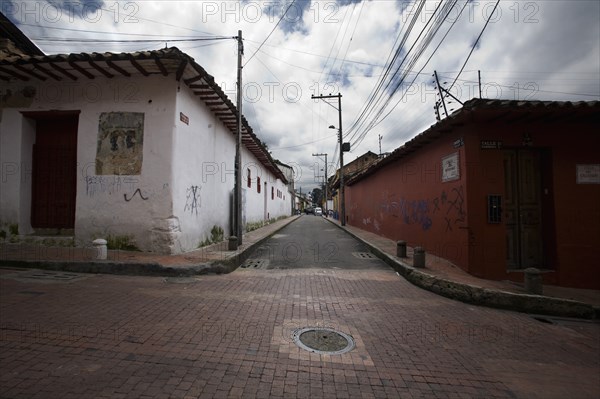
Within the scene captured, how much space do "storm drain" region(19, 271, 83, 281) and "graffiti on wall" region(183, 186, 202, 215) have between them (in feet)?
8.87

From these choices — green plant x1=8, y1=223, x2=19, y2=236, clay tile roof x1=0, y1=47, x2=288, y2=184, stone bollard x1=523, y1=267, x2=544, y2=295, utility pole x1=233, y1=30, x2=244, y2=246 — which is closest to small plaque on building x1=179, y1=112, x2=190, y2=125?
clay tile roof x1=0, y1=47, x2=288, y2=184

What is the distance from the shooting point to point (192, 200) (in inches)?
327

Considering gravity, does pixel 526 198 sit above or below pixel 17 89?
below

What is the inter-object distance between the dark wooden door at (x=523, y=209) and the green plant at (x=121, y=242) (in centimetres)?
855

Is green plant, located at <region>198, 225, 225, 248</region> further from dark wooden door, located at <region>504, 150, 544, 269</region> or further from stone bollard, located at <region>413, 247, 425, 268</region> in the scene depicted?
dark wooden door, located at <region>504, 150, 544, 269</region>

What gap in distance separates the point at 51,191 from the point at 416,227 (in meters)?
10.3

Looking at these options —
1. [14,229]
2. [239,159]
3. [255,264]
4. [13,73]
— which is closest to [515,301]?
[255,264]

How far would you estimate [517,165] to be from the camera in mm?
6805

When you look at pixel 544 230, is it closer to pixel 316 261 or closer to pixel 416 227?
pixel 416 227

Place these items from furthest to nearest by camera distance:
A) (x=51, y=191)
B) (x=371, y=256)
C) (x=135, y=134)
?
(x=371, y=256) < (x=51, y=191) < (x=135, y=134)

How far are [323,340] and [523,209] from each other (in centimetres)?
594

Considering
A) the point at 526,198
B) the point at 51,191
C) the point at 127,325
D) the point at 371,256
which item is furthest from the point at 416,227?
the point at 51,191

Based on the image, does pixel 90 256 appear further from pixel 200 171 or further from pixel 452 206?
pixel 452 206

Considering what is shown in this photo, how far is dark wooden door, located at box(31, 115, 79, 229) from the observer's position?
311 inches
